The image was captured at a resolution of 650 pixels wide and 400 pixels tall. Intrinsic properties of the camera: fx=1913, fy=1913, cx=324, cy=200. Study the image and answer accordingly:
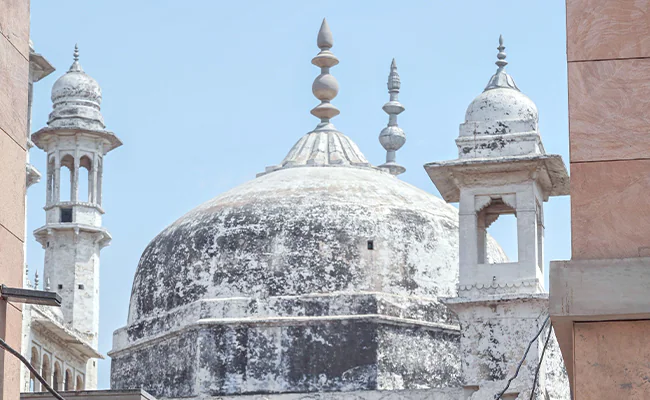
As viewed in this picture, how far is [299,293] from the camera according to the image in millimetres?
20609

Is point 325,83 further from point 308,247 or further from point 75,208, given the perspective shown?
point 75,208

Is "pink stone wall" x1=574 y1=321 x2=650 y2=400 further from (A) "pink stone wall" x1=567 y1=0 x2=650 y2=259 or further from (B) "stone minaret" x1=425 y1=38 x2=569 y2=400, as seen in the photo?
(B) "stone minaret" x1=425 y1=38 x2=569 y2=400

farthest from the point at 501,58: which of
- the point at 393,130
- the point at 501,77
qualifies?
the point at 393,130

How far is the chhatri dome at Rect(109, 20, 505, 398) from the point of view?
20.2 m

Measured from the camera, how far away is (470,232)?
18984mm

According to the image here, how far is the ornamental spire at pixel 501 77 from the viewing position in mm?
19594

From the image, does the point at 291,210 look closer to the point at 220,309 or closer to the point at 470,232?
the point at 220,309

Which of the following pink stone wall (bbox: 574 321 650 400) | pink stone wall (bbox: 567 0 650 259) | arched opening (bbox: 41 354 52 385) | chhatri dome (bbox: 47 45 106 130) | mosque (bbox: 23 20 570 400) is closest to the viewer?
pink stone wall (bbox: 574 321 650 400)

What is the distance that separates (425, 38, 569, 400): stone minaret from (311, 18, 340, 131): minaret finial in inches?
177

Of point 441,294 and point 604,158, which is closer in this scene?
point 604,158

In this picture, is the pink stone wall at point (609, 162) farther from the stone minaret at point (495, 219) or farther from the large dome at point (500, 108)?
the large dome at point (500, 108)

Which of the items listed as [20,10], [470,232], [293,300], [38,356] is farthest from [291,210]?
[20,10]

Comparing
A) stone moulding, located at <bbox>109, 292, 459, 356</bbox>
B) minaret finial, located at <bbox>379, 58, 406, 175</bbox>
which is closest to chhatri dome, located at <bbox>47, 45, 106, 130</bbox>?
minaret finial, located at <bbox>379, 58, 406, 175</bbox>

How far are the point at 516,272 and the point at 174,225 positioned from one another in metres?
5.18
